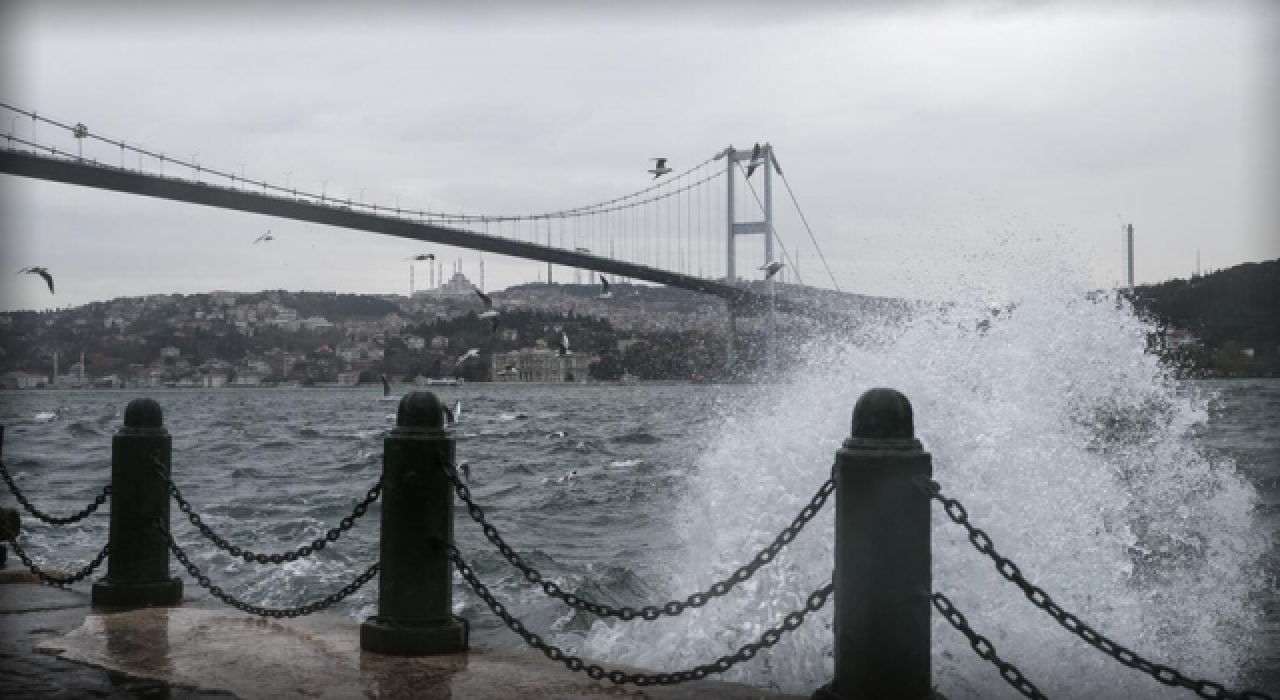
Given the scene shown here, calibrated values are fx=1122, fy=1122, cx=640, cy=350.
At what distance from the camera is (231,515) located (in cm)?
1253

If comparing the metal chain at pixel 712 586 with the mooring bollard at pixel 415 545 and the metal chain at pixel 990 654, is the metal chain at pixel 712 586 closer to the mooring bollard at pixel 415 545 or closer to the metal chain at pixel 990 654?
the mooring bollard at pixel 415 545

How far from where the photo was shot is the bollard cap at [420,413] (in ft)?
12.4

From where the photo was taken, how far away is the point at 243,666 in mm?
3637

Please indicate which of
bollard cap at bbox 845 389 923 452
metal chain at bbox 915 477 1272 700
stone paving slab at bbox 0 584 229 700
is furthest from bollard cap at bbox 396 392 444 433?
metal chain at bbox 915 477 1272 700

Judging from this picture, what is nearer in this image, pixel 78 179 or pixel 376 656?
pixel 376 656

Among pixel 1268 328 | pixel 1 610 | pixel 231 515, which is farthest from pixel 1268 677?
pixel 1268 328

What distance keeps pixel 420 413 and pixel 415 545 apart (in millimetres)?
439

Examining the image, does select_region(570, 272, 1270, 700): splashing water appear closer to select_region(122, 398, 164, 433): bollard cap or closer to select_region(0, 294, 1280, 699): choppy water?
select_region(0, 294, 1280, 699): choppy water

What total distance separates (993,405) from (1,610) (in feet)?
19.8

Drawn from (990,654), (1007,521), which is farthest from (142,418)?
(1007,521)

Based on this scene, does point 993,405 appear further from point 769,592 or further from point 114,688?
point 114,688

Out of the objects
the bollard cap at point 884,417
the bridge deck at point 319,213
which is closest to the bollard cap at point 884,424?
the bollard cap at point 884,417

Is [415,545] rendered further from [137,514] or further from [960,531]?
[960,531]

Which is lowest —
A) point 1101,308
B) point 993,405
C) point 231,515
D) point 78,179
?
point 231,515
